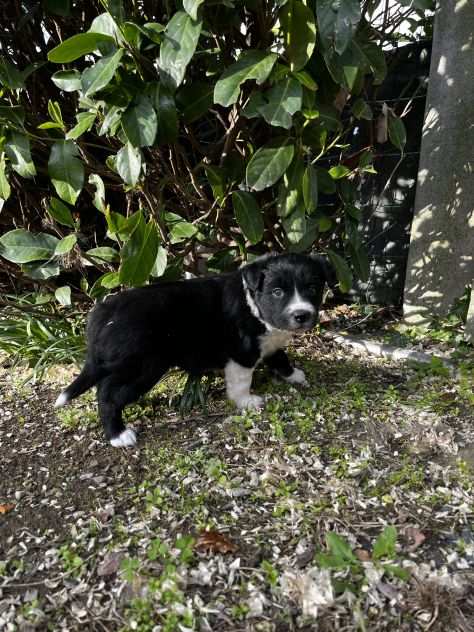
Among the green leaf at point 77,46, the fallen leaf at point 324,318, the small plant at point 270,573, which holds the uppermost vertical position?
the green leaf at point 77,46

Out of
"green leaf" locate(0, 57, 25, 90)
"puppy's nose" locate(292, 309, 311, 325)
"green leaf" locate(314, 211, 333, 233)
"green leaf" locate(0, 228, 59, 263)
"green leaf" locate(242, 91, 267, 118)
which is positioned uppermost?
"green leaf" locate(0, 57, 25, 90)

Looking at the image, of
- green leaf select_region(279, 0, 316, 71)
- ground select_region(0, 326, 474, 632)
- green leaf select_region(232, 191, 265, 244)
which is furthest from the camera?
green leaf select_region(232, 191, 265, 244)

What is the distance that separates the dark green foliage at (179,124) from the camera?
2.67 m

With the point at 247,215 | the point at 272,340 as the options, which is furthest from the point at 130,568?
the point at 247,215

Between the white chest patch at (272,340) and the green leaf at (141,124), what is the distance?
4.81 feet

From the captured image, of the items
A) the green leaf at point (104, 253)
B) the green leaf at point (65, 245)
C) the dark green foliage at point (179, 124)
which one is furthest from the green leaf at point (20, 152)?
the green leaf at point (104, 253)

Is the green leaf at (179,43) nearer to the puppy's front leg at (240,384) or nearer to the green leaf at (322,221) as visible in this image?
the green leaf at (322,221)

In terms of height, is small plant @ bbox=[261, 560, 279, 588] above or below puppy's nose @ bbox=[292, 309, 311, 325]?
below

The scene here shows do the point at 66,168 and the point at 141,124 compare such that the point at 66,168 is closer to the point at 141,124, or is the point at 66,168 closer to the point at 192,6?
the point at 141,124

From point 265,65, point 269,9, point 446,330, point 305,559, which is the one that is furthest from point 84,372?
point 446,330

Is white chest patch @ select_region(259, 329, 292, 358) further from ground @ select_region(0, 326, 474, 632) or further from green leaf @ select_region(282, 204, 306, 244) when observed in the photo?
green leaf @ select_region(282, 204, 306, 244)

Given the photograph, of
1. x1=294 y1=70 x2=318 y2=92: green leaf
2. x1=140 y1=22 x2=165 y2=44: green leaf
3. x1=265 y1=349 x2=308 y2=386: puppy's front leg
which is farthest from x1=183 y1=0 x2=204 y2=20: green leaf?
x1=265 y1=349 x2=308 y2=386: puppy's front leg

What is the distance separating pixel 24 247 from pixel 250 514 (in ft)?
8.16

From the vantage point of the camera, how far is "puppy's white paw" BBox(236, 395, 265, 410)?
347 cm
